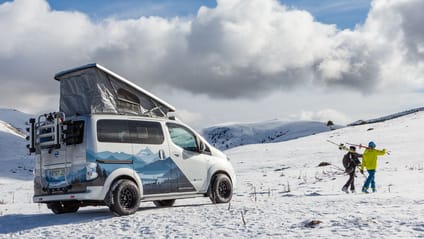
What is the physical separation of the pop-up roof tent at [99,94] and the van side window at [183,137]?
68cm

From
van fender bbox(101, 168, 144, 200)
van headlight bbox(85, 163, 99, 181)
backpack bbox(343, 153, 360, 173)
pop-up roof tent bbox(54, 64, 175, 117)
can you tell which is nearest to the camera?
van headlight bbox(85, 163, 99, 181)

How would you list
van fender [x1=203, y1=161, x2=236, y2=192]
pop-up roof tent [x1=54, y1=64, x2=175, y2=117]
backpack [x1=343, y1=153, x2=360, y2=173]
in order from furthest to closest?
backpack [x1=343, y1=153, x2=360, y2=173], van fender [x1=203, y1=161, x2=236, y2=192], pop-up roof tent [x1=54, y1=64, x2=175, y2=117]

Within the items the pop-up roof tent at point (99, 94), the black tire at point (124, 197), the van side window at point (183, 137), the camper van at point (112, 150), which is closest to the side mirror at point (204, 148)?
the camper van at point (112, 150)

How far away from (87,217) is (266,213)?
4.34 m

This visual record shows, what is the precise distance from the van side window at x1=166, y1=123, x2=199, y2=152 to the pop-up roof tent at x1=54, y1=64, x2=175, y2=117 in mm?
676

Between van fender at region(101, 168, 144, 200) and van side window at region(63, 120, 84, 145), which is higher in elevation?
van side window at region(63, 120, 84, 145)

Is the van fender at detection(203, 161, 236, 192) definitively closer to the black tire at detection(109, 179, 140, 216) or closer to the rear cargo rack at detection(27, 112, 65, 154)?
the black tire at detection(109, 179, 140, 216)

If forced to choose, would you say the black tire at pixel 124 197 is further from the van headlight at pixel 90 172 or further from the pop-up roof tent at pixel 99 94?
the pop-up roof tent at pixel 99 94

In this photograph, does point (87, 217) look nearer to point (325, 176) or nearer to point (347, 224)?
point (347, 224)

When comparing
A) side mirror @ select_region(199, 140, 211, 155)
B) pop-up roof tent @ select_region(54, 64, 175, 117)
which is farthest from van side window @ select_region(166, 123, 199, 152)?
pop-up roof tent @ select_region(54, 64, 175, 117)

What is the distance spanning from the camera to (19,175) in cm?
6394

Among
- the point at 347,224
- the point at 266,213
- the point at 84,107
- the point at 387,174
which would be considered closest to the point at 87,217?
the point at 84,107

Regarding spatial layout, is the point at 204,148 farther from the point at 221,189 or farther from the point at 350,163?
the point at 350,163

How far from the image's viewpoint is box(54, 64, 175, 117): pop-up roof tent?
43.0ft
